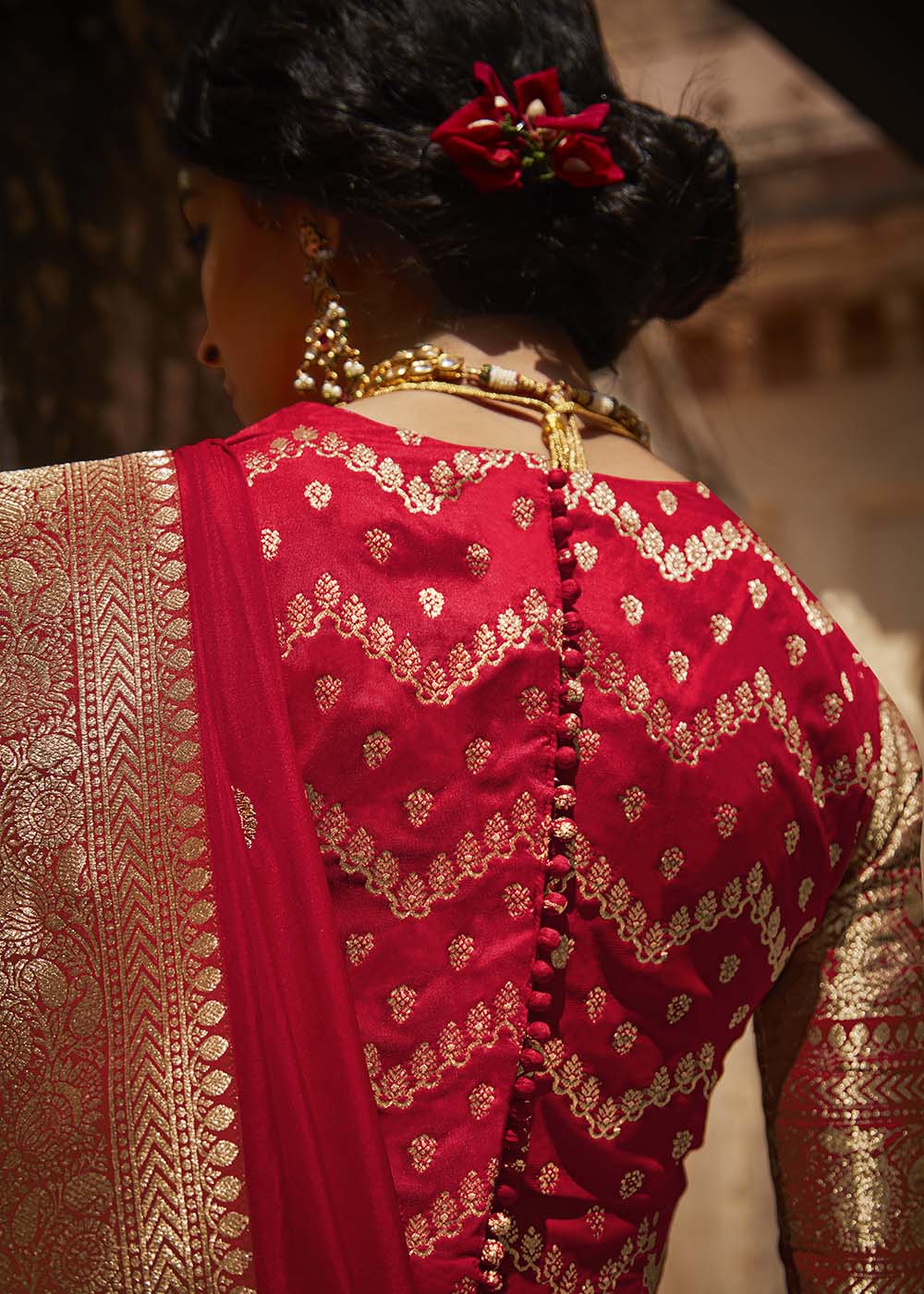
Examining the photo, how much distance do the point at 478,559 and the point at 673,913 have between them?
231 millimetres

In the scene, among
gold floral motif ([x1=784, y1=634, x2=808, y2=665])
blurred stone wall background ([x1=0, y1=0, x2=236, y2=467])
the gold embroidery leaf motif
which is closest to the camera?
the gold embroidery leaf motif

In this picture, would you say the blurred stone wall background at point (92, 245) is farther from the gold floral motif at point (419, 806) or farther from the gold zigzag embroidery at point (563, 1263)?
the gold zigzag embroidery at point (563, 1263)

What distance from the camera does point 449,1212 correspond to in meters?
0.75

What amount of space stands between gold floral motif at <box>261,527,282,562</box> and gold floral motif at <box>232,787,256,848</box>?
13 centimetres

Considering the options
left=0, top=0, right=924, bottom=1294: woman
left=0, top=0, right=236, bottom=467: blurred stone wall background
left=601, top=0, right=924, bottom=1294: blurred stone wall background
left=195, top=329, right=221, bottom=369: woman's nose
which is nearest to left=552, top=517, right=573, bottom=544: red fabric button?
left=0, top=0, right=924, bottom=1294: woman

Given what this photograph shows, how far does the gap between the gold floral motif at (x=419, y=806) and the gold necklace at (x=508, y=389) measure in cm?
22

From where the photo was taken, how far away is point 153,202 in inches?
66.8

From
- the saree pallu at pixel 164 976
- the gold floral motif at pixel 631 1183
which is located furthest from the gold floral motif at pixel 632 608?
the gold floral motif at pixel 631 1183

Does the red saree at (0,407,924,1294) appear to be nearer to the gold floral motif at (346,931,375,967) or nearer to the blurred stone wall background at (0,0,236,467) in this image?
the gold floral motif at (346,931,375,967)

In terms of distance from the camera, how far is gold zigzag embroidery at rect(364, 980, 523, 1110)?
747 mm

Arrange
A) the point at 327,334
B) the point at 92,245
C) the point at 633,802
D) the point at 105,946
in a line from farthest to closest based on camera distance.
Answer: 1. the point at 92,245
2. the point at 327,334
3. the point at 633,802
4. the point at 105,946

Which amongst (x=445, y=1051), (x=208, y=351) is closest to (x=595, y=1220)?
(x=445, y=1051)

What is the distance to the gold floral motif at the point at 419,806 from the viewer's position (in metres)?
0.76

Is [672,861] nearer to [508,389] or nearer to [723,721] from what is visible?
[723,721]
